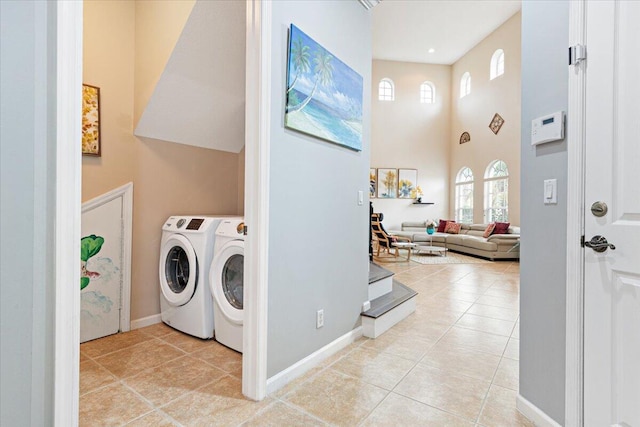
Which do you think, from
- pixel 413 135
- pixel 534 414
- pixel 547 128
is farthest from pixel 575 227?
pixel 413 135

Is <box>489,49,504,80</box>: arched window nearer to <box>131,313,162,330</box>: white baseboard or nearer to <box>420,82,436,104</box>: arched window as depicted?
<box>420,82,436,104</box>: arched window

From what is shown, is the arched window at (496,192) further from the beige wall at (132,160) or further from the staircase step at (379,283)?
the beige wall at (132,160)

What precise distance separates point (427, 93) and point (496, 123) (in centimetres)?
281

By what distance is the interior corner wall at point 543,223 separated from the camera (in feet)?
4.60

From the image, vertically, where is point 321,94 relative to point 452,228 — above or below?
above

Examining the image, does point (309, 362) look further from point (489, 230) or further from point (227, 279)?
point (489, 230)

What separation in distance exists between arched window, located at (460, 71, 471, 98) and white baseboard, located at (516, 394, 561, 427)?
32.2 feet

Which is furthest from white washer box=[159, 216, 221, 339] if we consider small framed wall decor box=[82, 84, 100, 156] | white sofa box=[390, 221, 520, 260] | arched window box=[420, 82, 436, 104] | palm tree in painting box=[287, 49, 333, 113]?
arched window box=[420, 82, 436, 104]

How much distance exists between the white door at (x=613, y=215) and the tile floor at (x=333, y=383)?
48 cm

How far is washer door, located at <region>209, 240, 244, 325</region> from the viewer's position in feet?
7.62

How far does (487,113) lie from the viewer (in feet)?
28.3

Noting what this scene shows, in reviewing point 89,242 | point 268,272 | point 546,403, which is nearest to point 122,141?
point 89,242

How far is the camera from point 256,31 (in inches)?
66.6

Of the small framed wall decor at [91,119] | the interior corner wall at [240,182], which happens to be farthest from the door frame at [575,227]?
the small framed wall decor at [91,119]
